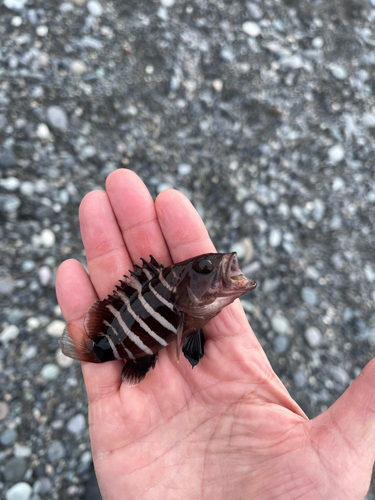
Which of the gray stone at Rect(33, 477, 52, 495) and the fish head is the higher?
the fish head

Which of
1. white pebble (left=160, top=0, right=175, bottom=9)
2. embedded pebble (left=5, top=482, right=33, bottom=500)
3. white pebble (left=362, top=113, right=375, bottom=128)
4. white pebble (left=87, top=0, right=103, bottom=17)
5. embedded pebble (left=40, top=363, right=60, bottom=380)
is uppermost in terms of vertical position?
white pebble (left=160, top=0, right=175, bottom=9)

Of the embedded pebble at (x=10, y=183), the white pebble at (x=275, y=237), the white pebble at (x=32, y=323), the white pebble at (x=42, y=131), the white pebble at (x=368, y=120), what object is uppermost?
the white pebble at (x=368, y=120)

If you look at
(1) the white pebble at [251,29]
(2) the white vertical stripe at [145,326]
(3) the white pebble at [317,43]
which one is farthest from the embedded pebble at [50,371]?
(3) the white pebble at [317,43]

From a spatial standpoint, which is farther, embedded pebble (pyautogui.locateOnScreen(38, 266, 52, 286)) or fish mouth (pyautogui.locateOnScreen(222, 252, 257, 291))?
embedded pebble (pyautogui.locateOnScreen(38, 266, 52, 286))

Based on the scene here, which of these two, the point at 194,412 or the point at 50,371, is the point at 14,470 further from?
the point at 194,412

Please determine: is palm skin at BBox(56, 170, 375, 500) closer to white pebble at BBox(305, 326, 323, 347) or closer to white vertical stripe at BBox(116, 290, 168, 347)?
white vertical stripe at BBox(116, 290, 168, 347)

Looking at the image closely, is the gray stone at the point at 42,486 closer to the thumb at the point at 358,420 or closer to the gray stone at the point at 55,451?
the gray stone at the point at 55,451

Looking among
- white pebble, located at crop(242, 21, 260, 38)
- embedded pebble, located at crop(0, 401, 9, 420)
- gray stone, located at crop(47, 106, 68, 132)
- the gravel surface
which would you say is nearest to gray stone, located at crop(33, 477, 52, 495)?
the gravel surface

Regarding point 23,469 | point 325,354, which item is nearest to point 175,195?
point 325,354
